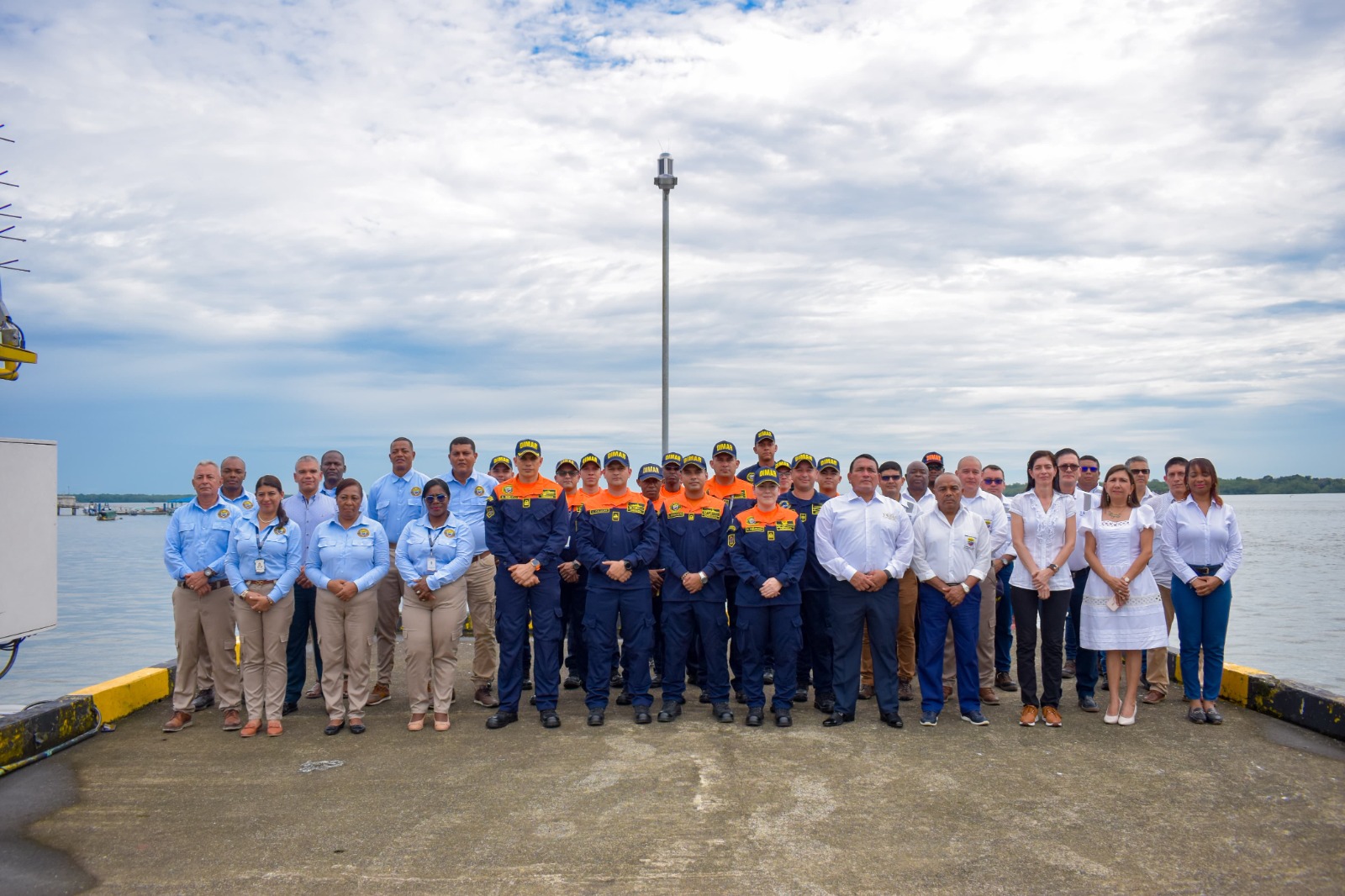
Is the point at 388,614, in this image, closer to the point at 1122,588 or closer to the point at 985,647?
the point at 985,647

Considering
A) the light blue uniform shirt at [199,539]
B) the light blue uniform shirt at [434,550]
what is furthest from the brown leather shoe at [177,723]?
the light blue uniform shirt at [434,550]

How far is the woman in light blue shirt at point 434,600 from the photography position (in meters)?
6.00

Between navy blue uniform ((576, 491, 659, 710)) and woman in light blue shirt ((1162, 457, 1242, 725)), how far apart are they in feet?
12.2

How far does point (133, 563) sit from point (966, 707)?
46.2m

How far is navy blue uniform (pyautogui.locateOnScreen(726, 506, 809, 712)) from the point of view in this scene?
6016 millimetres

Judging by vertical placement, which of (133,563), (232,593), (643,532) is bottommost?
(133,563)

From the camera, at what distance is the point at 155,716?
623 cm

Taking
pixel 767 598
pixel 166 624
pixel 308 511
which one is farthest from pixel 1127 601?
pixel 166 624

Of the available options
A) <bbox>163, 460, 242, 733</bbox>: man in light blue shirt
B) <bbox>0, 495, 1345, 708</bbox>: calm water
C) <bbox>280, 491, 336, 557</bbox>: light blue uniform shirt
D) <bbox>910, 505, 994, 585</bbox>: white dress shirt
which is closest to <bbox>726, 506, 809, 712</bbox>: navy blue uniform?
<bbox>910, 505, 994, 585</bbox>: white dress shirt

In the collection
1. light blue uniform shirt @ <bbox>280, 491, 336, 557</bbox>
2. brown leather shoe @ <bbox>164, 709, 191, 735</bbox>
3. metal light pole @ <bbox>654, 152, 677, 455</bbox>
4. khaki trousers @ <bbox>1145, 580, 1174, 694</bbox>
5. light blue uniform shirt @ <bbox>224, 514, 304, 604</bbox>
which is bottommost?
brown leather shoe @ <bbox>164, 709, 191, 735</bbox>

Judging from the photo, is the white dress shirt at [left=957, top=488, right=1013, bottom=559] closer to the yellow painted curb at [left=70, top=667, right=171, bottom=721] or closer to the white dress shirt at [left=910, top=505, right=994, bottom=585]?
the white dress shirt at [left=910, top=505, right=994, bottom=585]

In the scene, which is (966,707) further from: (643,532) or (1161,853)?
(643,532)

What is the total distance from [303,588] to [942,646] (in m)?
4.70

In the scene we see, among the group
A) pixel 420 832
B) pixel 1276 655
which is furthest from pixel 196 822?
pixel 1276 655
